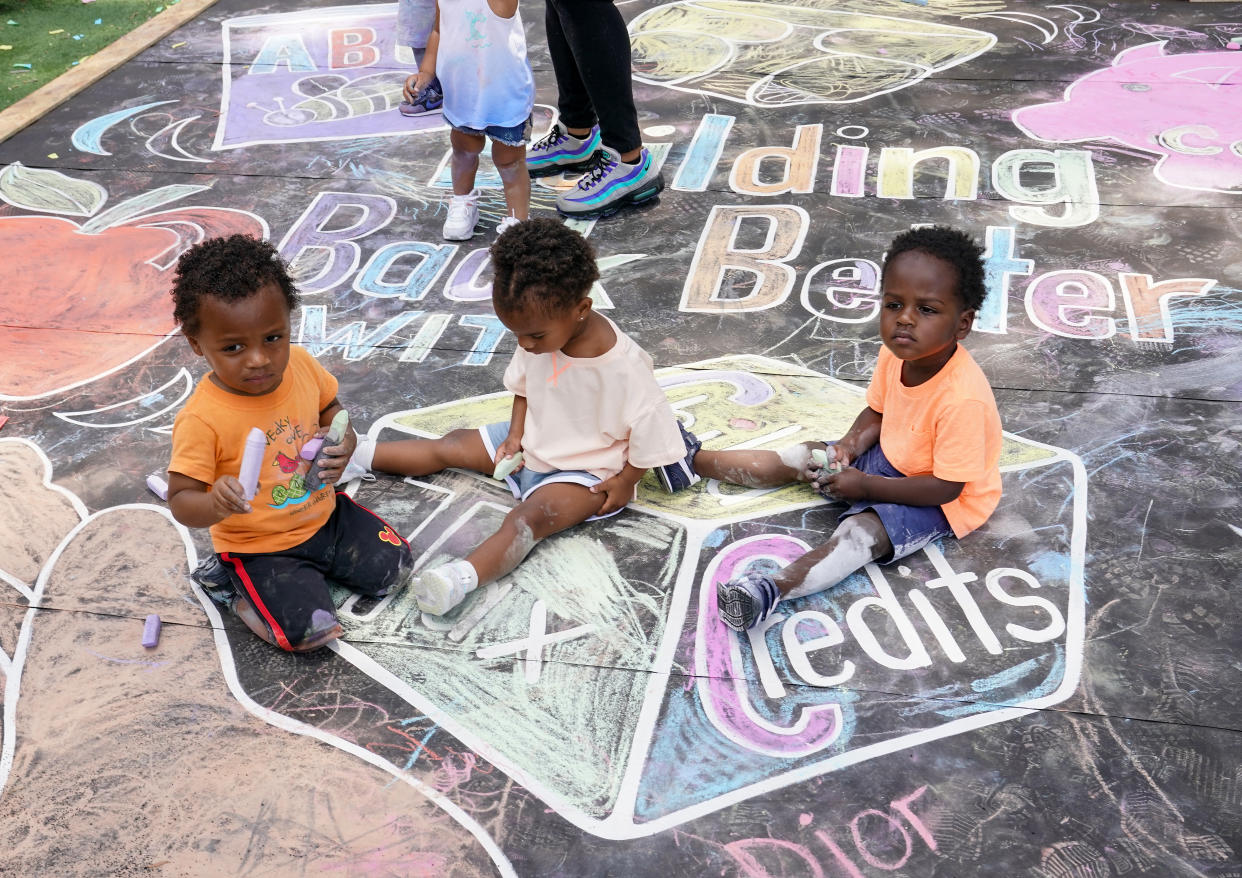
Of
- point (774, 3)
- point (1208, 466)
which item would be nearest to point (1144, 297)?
point (1208, 466)

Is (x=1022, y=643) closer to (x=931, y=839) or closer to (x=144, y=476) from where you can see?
(x=931, y=839)

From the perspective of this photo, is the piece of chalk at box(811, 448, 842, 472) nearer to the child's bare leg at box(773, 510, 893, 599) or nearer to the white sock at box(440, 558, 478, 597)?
the child's bare leg at box(773, 510, 893, 599)

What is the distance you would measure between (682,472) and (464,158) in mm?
1862

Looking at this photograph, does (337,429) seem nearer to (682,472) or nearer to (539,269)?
(539,269)

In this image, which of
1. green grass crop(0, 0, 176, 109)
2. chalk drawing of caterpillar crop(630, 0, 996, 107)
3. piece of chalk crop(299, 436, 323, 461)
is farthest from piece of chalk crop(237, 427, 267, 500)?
green grass crop(0, 0, 176, 109)

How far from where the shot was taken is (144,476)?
297cm

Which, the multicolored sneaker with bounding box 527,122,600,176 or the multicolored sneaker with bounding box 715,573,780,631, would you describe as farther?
the multicolored sneaker with bounding box 527,122,600,176

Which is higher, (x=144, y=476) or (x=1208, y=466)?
(x=1208, y=466)

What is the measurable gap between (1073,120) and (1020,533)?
290cm

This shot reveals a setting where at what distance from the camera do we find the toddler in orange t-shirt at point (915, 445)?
2432mm

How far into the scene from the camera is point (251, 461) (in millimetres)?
2199

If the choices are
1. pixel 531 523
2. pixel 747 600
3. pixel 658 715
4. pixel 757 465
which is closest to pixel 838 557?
pixel 747 600

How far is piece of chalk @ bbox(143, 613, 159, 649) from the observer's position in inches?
95.7

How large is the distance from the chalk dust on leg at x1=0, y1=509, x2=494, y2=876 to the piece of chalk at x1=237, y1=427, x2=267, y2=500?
46 cm
